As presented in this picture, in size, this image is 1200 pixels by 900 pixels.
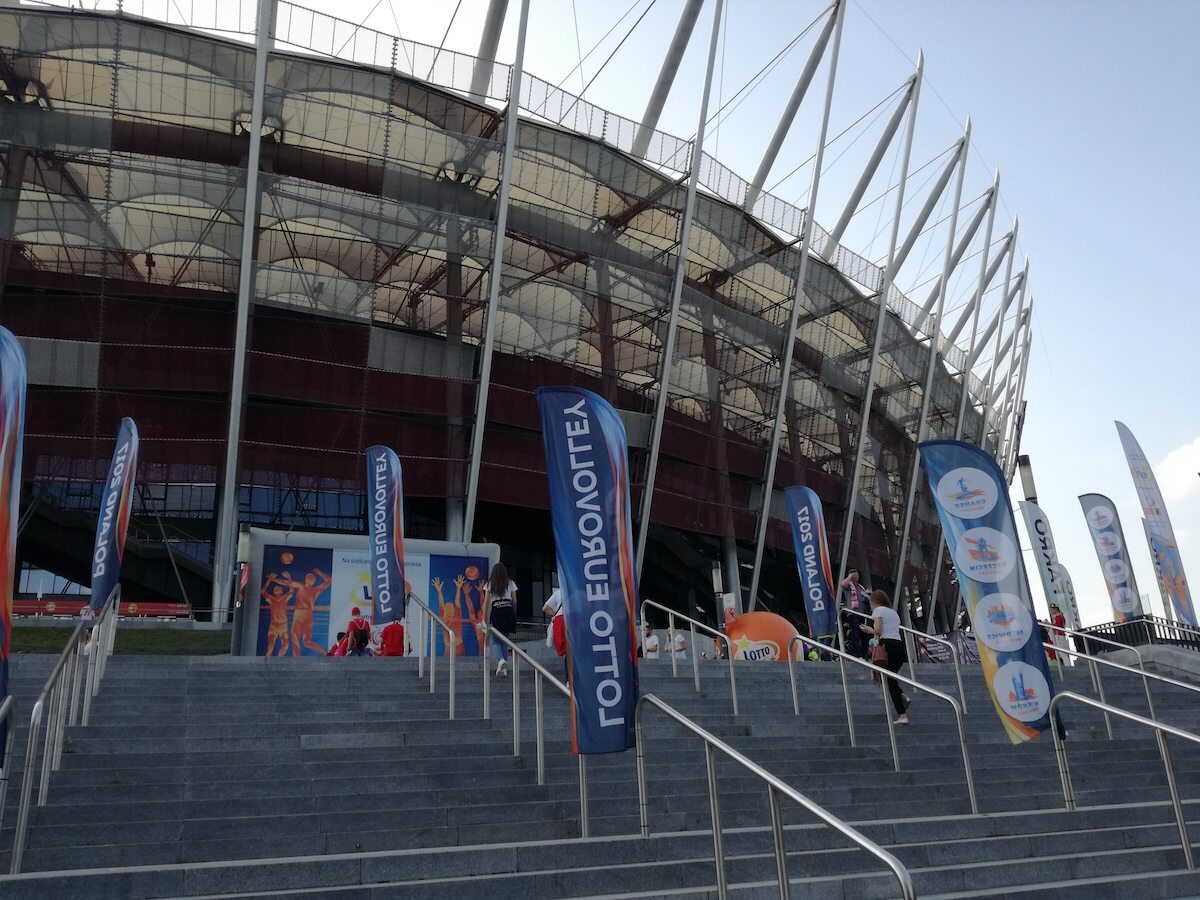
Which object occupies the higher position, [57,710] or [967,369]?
[967,369]

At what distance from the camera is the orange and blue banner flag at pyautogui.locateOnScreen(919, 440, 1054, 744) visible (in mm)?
9523

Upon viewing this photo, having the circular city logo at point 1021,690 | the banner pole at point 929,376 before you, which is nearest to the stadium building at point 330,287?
the banner pole at point 929,376

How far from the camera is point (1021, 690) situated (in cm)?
955

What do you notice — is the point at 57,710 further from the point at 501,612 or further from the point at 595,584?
the point at 501,612

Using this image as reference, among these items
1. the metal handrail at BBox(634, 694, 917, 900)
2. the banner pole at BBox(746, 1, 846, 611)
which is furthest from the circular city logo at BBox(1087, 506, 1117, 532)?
the metal handrail at BBox(634, 694, 917, 900)

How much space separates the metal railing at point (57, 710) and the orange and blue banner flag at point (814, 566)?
1037cm

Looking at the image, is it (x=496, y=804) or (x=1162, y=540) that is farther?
(x=1162, y=540)

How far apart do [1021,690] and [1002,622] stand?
2.04 feet

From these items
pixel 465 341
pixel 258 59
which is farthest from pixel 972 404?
pixel 258 59

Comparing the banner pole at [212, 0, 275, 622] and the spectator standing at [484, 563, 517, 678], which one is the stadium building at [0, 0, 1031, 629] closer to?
the banner pole at [212, 0, 275, 622]

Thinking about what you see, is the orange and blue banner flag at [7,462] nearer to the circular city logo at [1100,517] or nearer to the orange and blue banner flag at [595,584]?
the orange and blue banner flag at [595,584]

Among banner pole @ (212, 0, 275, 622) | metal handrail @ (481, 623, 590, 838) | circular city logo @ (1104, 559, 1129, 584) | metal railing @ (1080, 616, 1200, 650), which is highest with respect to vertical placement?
banner pole @ (212, 0, 275, 622)

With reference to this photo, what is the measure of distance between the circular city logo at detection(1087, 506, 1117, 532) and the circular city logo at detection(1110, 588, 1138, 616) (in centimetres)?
161

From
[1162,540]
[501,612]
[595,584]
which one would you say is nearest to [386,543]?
[501,612]
